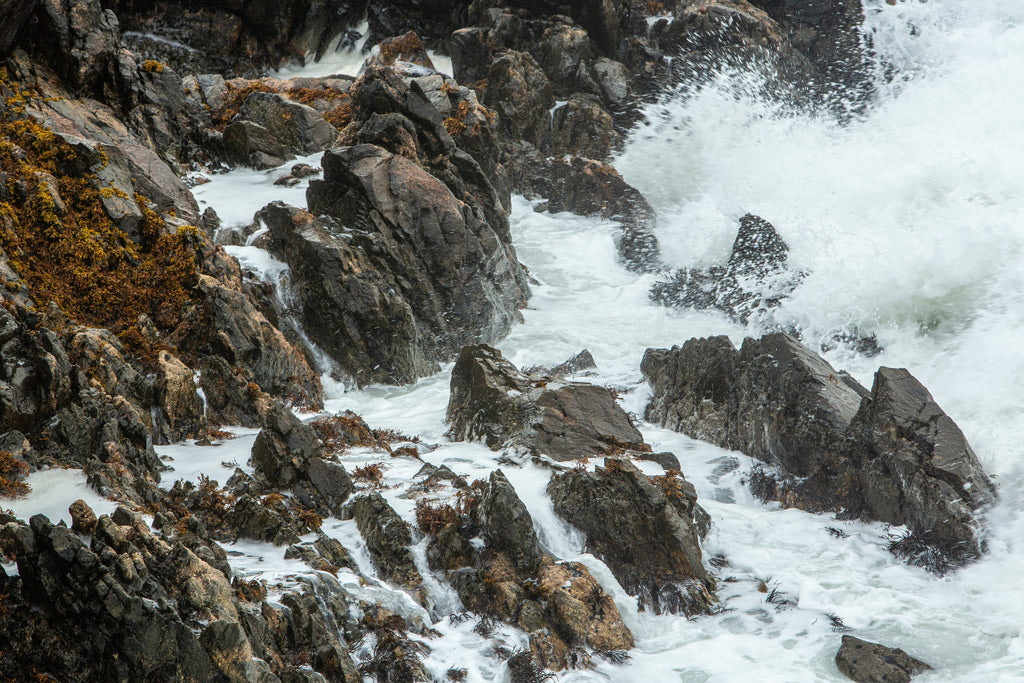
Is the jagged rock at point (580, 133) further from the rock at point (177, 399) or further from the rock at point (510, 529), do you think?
the rock at point (510, 529)

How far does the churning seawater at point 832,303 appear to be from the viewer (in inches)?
322

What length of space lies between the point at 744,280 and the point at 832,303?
3.20 m

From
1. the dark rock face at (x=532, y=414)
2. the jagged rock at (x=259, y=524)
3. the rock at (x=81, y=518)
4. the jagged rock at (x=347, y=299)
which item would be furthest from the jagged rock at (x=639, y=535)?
the jagged rock at (x=347, y=299)

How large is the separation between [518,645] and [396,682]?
4.84ft

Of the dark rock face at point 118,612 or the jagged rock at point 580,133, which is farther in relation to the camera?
the jagged rock at point 580,133

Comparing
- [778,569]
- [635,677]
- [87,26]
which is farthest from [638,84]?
[635,677]

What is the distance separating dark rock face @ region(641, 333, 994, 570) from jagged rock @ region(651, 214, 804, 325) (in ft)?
21.2

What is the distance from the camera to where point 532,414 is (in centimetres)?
1145

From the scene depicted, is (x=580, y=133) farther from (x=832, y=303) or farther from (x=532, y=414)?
(x=532, y=414)

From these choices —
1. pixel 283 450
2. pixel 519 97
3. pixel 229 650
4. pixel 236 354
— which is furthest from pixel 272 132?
pixel 229 650

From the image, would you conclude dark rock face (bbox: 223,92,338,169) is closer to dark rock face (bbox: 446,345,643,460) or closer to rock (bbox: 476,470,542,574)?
dark rock face (bbox: 446,345,643,460)

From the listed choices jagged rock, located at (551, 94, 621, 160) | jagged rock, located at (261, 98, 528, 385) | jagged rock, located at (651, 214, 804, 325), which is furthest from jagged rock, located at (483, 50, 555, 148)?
jagged rock, located at (261, 98, 528, 385)

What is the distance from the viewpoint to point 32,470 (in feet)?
21.3

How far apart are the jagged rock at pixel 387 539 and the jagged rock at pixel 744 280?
14.4 meters
